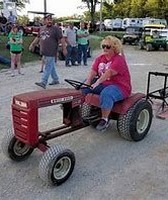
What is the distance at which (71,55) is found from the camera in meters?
14.9

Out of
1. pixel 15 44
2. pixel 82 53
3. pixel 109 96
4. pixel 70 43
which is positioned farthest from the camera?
pixel 82 53

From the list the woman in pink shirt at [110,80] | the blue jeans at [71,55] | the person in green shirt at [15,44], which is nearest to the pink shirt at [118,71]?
the woman in pink shirt at [110,80]

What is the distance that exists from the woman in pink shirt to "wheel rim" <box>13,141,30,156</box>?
1109mm

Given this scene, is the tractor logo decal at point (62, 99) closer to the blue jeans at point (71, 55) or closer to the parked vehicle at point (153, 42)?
the blue jeans at point (71, 55)

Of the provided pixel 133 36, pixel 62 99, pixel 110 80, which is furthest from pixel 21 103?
pixel 133 36

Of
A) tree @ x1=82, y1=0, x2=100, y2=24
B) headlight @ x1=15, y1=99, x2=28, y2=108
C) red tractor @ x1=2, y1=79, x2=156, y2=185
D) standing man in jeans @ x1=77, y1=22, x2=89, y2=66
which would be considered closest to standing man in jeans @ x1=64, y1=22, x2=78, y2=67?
standing man in jeans @ x1=77, y1=22, x2=89, y2=66

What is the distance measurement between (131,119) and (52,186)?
173 cm

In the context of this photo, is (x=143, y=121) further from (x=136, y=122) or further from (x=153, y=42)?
(x=153, y=42)

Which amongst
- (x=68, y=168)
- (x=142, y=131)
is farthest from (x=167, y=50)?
(x=68, y=168)

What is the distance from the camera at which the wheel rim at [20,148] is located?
4711 mm

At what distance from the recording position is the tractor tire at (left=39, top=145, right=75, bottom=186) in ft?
13.4

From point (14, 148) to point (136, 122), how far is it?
184 cm

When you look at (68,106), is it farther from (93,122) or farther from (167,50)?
(167,50)

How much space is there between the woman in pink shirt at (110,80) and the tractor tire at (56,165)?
109 cm
